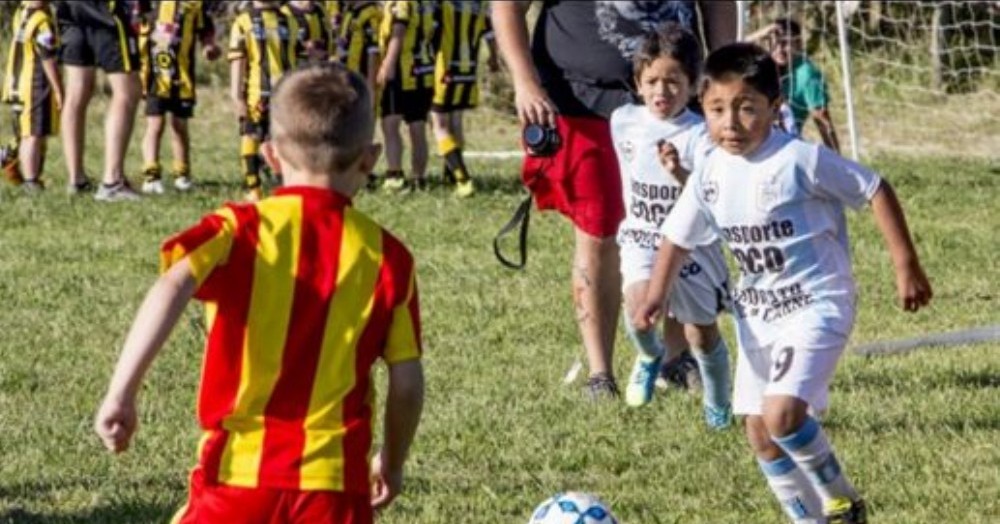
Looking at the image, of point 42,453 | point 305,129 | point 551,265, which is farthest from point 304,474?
point 551,265

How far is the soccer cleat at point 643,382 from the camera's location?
7805 mm

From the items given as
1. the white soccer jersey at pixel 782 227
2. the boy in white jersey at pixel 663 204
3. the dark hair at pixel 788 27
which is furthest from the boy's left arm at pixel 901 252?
the dark hair at pixel 788 27

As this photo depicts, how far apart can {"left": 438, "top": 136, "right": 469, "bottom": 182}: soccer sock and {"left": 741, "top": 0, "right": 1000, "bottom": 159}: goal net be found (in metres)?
4.04

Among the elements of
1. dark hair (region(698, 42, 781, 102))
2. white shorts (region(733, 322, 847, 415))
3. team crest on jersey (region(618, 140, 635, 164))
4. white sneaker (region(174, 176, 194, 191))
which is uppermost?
dark hair (region(698, 42, 781, 102))

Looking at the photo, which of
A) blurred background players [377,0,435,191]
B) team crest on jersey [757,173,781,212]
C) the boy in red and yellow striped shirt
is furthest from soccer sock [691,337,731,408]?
blurred background players [377,0,435,191]

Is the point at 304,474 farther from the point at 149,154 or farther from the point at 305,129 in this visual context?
the point at 149,154

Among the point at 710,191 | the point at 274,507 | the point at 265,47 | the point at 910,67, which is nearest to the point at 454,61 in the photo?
the point at 265,47

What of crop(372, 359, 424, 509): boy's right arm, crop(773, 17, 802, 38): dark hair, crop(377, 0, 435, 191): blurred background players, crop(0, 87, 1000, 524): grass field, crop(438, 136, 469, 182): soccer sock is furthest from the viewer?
crop(773, 17, 802, 38): dark hair

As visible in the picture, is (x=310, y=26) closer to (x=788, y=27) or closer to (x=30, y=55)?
(x=30, y=55)

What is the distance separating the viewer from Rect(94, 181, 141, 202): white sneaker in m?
13.7

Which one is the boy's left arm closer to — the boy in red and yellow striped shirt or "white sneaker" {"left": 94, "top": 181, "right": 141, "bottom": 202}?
the boy in red and yellow striped shirt

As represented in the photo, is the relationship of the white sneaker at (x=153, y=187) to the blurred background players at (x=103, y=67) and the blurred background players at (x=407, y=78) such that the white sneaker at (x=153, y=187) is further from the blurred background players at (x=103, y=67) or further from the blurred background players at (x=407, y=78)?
→ the blurred background players at (x=407, y=78)

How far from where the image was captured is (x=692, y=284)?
304 inches

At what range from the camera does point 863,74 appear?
19.3 meters
